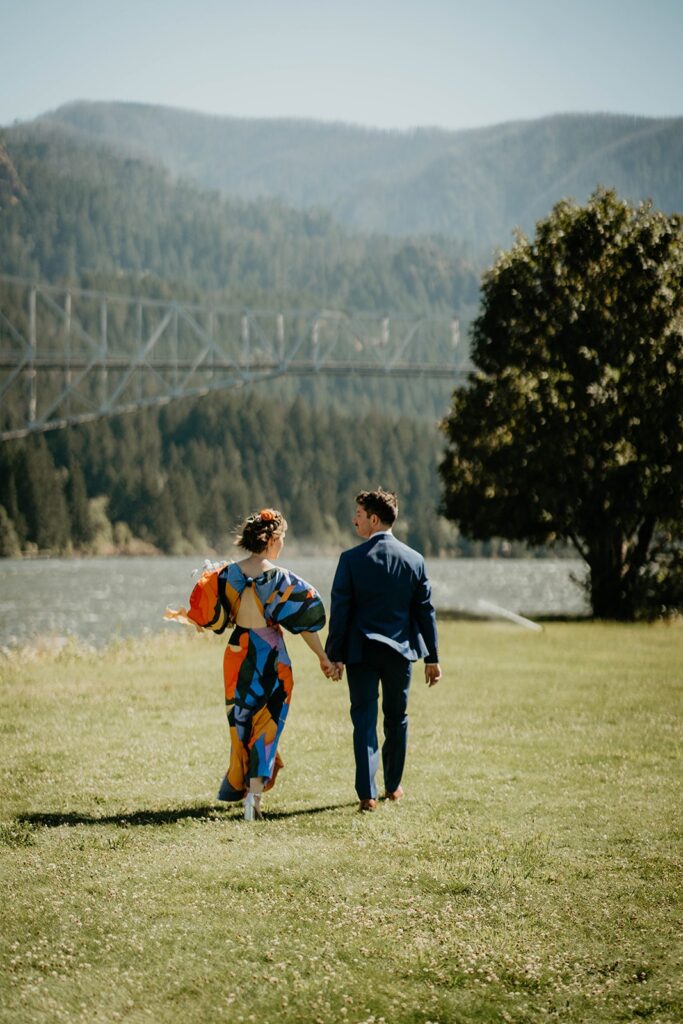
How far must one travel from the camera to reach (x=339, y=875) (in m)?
7.09

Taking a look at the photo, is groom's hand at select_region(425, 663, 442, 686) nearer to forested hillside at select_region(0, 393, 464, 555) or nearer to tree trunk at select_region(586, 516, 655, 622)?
tree trunk at select_region(586, 516, 655, 622)

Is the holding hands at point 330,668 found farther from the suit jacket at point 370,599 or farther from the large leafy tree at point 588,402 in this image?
the large leafy tree at point 588,402

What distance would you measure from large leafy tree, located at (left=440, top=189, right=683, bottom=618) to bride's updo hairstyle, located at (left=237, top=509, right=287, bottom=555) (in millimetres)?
22369

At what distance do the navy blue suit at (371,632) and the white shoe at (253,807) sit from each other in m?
0.74

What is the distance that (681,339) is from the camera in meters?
31.2

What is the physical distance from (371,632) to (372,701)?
0.50m

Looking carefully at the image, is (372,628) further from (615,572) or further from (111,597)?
(111,597)

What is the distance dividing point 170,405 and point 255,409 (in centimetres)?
1281

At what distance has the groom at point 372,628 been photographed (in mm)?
8898

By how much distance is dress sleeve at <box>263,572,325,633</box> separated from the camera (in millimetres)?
8805

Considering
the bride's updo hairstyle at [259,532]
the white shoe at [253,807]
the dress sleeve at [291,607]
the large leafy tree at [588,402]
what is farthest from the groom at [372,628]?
the large leafy tree at [588,402]

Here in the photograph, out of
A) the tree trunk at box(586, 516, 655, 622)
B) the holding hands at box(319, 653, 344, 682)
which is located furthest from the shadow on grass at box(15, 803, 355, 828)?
the tree trunk at box(586, 516, 655, 622)

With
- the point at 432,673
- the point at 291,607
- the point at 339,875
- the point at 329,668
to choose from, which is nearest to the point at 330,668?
the point at 329,668

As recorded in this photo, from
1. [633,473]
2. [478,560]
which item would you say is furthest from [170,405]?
[633,473]
